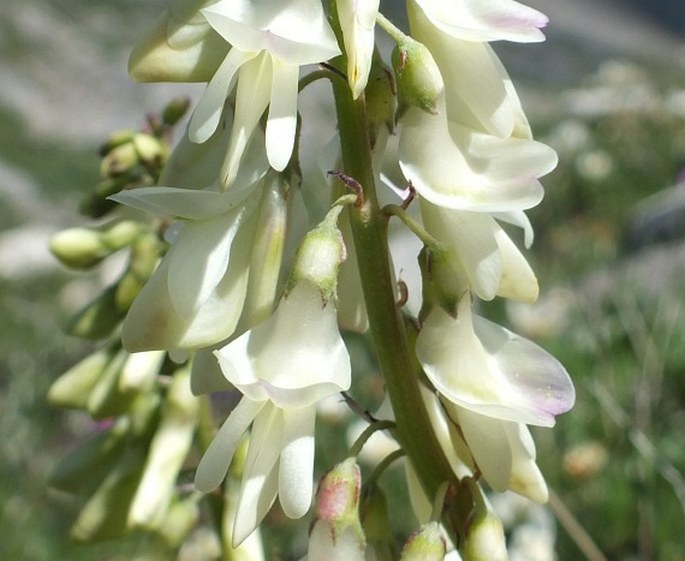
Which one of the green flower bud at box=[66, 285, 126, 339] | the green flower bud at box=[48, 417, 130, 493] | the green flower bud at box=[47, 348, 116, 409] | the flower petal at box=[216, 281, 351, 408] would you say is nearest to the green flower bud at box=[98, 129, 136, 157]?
the green flower bud at box=[66, 285, 126, 339]

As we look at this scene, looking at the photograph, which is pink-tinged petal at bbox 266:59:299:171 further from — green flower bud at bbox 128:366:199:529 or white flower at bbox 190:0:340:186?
green flower bud at bbox 128:366:199:529

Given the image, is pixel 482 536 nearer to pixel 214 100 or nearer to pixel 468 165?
pixel 468 165

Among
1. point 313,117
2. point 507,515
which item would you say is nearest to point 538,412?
point 507,515

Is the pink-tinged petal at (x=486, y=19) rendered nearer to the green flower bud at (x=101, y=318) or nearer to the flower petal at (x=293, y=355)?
the flower petal at (x=293, y=355)

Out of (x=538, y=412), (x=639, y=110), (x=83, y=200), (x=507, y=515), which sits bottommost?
(x=639, y=110)

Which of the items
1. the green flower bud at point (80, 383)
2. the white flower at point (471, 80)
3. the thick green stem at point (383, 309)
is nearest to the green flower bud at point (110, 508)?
the green flower bud at point (80, 383)

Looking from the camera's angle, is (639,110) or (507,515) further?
(639,110)

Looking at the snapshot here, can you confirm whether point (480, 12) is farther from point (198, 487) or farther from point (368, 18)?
point (198, 487)
